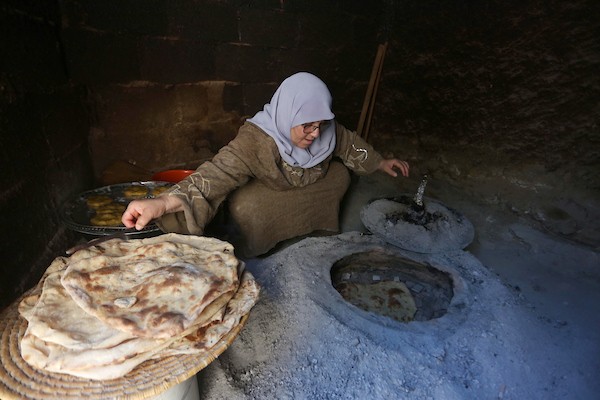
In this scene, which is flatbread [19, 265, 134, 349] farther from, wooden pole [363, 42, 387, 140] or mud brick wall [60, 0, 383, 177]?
wooden pole [363, 42, 387, 140]

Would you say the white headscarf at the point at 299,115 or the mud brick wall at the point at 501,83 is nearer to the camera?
the white headscarf at the point at 299,115

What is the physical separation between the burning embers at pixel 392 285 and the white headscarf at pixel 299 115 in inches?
32.7

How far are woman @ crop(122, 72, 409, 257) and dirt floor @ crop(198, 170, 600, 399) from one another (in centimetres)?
51

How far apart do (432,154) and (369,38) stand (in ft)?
5.08

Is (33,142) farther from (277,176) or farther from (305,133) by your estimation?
(305,133)

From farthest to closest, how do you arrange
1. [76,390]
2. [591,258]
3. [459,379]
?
[591,258] → [459,379] → [76,390]

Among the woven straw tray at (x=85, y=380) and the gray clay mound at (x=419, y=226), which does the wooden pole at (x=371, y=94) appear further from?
the woven straw tray at (x=85, y=380)

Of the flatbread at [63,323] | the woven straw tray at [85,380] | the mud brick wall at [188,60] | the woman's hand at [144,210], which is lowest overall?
the woven straw tray at [85,380]

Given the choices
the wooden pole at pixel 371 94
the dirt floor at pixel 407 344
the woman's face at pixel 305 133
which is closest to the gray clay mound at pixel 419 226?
the dirt floor at pixel 407 344

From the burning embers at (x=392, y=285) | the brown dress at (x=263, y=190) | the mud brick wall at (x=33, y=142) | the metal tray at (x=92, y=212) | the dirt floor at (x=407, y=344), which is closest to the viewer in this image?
the dirt floor at (x=407, y=344)

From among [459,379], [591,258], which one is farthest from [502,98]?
[459,379]

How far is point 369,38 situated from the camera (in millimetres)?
3865

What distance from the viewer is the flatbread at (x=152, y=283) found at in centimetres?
99

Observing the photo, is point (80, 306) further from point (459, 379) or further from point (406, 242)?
point (406, 242)
